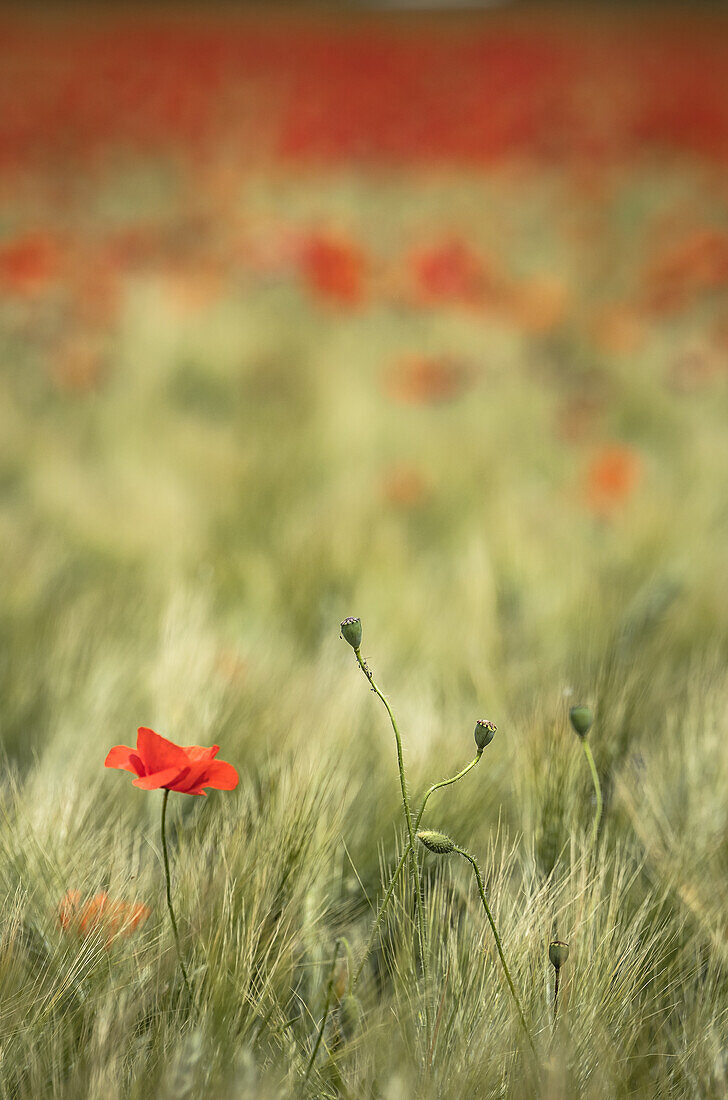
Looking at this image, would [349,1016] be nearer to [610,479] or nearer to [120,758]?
[120,758]

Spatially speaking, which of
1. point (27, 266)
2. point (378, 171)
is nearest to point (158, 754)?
point (27, 266)

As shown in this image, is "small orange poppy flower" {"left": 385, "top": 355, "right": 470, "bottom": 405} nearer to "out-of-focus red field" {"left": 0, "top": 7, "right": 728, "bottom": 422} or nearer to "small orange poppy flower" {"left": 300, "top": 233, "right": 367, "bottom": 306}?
"out-of-focus red field" {"left": 0, "top": 7, "right": 728, "bottom": 422}

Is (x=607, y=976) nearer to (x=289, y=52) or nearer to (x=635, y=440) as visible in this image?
(x=635, y=440)

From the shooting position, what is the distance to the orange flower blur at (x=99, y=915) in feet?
1.39

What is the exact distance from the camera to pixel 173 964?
1.39 ft

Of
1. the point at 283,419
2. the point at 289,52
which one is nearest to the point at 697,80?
the point at 289,52

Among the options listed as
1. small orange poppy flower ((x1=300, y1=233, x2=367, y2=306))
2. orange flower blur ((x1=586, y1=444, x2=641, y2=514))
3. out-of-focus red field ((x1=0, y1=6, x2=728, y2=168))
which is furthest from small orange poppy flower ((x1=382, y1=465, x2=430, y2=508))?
out-of-focus red field ((x1=0, y1=6, x2=728, y2=168))

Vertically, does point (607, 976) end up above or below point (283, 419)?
below

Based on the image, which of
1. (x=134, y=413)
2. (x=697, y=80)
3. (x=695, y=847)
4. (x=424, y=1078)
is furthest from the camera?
(x=697, y=80)

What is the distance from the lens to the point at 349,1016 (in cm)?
41

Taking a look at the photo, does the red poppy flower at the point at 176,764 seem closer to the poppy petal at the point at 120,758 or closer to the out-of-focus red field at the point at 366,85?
the poppy petal at the point at 120,758

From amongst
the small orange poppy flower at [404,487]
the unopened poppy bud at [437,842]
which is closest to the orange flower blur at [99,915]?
the unopened poppy bud at [437,842]

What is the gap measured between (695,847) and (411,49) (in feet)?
9.69

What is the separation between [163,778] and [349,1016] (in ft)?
0.46
